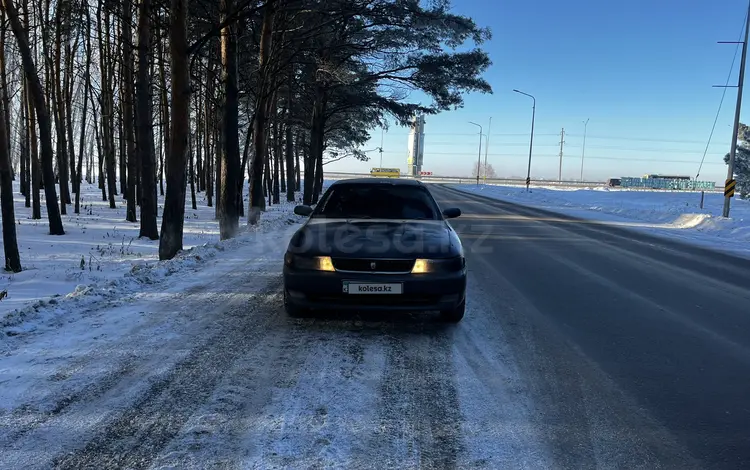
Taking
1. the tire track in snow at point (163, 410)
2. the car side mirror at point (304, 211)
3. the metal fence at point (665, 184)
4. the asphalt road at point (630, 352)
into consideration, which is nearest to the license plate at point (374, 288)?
the tire track in snow at point (163, 410)

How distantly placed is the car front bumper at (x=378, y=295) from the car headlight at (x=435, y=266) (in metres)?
0.04

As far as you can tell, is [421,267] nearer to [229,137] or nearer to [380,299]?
[380,299]

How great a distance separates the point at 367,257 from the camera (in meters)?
4.32

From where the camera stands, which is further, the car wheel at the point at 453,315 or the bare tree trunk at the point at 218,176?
the bare tree trunk at the point at 218,176

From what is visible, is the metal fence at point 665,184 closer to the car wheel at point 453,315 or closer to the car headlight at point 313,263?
the car wheel at point 453,315

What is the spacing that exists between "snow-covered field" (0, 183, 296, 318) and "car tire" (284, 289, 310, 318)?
2.44m

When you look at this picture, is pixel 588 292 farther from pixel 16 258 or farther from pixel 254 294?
pixel 16 258

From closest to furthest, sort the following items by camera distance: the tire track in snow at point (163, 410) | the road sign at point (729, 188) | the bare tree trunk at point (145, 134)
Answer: the tire track in snow at point (163, 410), the bare tree trunk at point (145, 134), the road sign at point (729, 188)

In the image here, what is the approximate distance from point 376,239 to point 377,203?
133 centimetres

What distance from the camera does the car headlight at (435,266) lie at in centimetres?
433

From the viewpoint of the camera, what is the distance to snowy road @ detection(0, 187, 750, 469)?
263cm

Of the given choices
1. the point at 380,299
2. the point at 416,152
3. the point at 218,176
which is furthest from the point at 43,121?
the point at 416,152

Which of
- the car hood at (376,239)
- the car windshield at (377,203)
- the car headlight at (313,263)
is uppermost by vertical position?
the car windshield at (377,203)

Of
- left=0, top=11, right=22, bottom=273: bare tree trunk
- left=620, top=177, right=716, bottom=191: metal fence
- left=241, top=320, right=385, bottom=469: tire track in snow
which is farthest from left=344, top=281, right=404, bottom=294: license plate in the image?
left=620, top=177, right=716, bottom=191: metal fence
